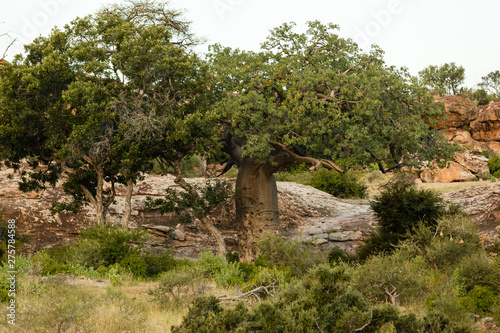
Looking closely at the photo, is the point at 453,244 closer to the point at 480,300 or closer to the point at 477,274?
the point at 477,274

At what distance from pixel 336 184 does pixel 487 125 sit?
19.2 metres

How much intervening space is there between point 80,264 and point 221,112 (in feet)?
18.9

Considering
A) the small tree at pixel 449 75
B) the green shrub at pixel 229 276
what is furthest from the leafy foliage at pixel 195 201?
the small tree at pixel 449 75

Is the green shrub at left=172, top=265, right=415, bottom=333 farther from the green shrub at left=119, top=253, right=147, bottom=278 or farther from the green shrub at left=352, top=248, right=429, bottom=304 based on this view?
the green shrub at left=119, top=253, right=147, bottom=278

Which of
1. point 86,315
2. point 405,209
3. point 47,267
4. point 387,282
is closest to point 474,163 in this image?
point 405,209

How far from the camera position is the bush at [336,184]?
2997 cm

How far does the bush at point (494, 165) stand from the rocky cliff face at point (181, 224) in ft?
59.5

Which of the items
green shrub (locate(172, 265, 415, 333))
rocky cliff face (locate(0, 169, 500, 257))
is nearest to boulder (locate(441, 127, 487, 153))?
rocky cliff face (locate(0, 169, 500, 257))

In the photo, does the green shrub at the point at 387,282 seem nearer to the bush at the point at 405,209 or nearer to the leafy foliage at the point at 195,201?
the bush at the point at 405,209

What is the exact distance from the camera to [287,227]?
21.9m

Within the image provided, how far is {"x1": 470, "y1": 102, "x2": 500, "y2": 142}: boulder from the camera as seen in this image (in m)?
41.5

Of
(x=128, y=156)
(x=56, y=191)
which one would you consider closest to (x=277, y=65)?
(x=128, y=156)

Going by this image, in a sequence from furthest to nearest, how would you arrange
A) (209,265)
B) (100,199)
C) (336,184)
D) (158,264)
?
(336,184)
(100,199)
(158,264)
(209,265)

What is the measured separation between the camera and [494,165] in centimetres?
3734
